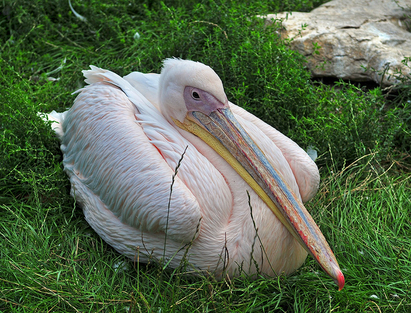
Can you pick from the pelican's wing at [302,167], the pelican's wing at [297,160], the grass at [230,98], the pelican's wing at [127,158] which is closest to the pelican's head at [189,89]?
the pelican's wing at [127,158]

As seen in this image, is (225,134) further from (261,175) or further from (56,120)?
(56,120)

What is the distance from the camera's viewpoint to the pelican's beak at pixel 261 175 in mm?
2533

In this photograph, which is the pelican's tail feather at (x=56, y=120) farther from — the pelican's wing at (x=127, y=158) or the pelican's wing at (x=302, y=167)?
the pelican's wing at (x=302, y=167)

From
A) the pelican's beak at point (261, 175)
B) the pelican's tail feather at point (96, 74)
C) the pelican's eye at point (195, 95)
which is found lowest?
the pelican's beak at point (261, 175)

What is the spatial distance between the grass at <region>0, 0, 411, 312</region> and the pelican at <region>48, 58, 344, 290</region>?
0.55 ft

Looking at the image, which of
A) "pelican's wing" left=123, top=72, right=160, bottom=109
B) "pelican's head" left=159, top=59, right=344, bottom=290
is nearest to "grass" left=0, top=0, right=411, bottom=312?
"pelican's head" left=159, top=59, right=344, bottom=290

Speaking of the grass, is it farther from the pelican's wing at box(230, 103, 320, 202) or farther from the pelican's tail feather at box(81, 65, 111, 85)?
the pelican's tail feather at box(81, 65, 111, 85)

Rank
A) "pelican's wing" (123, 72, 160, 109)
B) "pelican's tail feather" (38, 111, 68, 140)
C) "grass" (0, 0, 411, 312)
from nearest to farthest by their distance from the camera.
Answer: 1. "grass" (0, 0, 411, 312)
2. "pelican's wing" (123, 72, 160, 109)
3. "pelican's tail feather" (38, 111, 68, 140)

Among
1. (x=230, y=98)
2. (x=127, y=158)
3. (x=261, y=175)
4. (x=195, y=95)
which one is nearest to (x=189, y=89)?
(x=195, y=95)

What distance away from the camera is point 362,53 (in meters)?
4.45

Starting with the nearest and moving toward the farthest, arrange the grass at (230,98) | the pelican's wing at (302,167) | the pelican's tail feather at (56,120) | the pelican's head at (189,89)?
1. the grass at (230,98)
2. the pelican's head at (189,89)
3. the pelican's wing at (302,167)
4. the pelican's tail feather at (56,120)

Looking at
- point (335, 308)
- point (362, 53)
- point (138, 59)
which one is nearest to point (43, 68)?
point (138, 59)

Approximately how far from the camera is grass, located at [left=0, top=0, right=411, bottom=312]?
2.65 meters

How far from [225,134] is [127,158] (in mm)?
578
